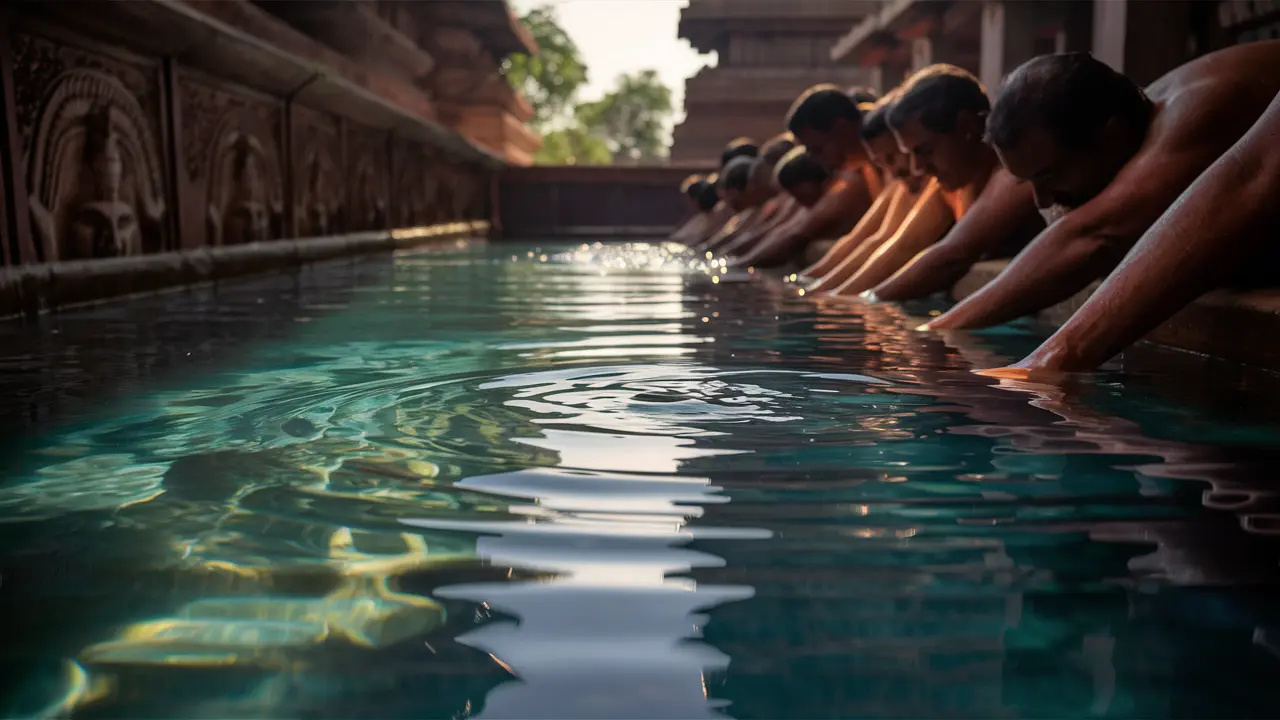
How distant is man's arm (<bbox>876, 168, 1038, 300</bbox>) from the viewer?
4.30m

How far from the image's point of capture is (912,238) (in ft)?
17.3

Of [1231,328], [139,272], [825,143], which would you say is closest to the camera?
[1231,328]

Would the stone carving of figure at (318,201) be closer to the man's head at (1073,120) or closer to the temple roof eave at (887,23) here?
the temple roof eave at (887,23)

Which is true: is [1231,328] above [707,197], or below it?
below

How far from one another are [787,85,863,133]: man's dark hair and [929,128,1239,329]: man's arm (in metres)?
3.76

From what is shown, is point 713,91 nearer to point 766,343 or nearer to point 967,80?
point 967,80

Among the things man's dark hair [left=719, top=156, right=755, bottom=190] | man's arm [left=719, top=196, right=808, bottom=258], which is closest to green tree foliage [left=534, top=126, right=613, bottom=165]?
man's dark hair [left=719, top=156, right=755, bottom=190]

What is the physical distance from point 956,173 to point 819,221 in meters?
2.84

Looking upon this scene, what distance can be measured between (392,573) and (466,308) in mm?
3460

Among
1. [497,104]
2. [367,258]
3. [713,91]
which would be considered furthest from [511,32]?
[367,258]

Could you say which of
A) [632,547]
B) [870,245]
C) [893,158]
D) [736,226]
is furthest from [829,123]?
[632,547]

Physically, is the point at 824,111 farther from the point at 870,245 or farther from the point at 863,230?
the point at 870,245

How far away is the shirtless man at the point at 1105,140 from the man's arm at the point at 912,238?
2074mm

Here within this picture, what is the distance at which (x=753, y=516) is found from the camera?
1.32 meters
